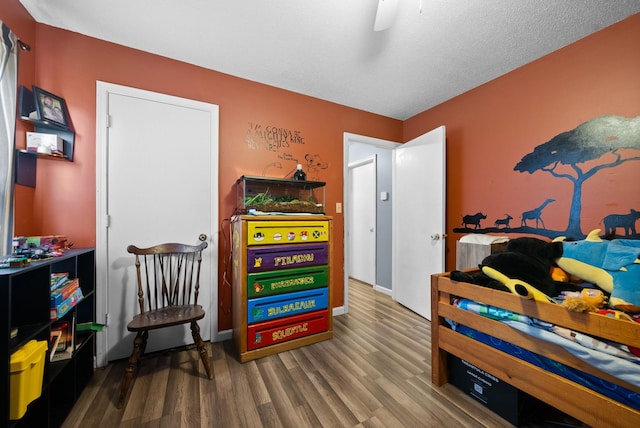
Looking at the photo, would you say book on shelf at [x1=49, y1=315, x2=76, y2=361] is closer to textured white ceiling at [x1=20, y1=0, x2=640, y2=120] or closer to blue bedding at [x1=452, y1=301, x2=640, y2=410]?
textured white ceiling at [x1=20, y1=0, x2=640, y2=120]

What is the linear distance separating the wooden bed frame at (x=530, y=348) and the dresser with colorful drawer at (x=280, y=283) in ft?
3.02

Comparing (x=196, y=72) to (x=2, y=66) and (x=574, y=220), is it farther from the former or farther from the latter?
(x=574, y=220)

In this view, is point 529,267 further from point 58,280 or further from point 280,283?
point 58,280

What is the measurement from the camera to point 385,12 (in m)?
1.23

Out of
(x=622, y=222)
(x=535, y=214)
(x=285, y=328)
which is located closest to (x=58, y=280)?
(x=285, y=328)

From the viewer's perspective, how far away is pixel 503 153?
86.7 inches

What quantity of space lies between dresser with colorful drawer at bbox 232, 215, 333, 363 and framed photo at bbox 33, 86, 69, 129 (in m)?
1.32

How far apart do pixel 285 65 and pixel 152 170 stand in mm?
1425

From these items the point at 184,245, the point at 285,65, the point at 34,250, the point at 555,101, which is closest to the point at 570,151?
the point at 555,101

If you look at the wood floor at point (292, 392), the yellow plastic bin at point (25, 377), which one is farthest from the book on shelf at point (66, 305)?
the wood floor at point (292, 392)

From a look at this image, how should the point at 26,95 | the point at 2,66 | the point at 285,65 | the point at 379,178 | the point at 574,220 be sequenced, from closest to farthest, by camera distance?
the point at 2,66
the point at 26,95
the point at 574,220
the point at 285,65
the point at 379,178

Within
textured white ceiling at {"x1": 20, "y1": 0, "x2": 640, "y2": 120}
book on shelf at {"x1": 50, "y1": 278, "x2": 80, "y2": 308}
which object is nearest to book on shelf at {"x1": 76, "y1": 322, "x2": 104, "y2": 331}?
book on shelf at {"x1": 50, "y1": 278, "x2": 80, "y2": 308}

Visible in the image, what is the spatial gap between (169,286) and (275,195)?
3.88 ft

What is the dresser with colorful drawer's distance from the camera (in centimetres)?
181
